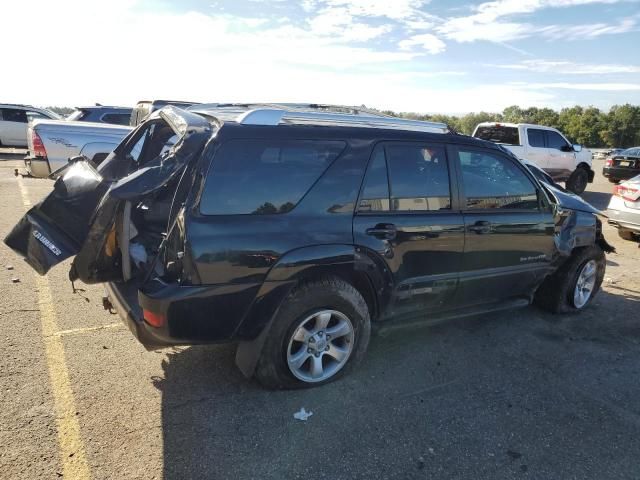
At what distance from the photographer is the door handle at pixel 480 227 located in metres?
3.92

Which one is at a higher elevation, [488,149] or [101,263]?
[488,149]

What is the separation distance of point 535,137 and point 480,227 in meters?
10.8

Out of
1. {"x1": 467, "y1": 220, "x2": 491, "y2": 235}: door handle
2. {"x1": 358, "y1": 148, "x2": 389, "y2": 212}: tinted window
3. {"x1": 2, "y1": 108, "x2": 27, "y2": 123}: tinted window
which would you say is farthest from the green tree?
{"x1": 358, "y1": 148, "x2": 389, "y2": 212}: tinted window

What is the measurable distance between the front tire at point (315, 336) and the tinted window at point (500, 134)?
11.0m

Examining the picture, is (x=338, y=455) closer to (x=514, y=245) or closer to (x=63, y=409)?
(x=63, y=409)

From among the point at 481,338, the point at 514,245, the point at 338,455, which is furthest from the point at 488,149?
the point at 338,455

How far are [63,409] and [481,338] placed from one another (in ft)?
10.9

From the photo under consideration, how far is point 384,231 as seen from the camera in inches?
135

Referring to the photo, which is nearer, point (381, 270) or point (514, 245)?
point (381, 270)

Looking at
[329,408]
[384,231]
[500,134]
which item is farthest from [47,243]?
[500,134]

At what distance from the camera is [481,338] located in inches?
173

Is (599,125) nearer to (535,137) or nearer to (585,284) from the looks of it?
(535,137)

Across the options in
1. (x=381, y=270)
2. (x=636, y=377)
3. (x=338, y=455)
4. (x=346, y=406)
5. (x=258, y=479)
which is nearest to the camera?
(x=258, y=479)

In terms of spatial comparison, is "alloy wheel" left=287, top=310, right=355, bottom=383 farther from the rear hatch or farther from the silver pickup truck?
the silver pickup truck
